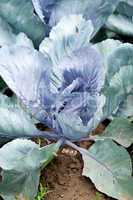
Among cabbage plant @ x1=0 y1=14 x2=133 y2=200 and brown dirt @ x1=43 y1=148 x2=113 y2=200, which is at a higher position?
cabbage plant @ x1=0 y1=14 x2=133 y2=200

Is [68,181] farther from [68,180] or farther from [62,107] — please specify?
[62,107]

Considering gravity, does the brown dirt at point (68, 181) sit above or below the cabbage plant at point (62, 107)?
below

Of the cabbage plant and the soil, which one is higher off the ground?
the cabbage plant

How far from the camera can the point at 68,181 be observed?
149cm

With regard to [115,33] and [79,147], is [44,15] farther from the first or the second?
[79,147]

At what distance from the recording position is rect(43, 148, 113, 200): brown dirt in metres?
1.46

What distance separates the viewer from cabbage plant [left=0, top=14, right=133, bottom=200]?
1.40 meters

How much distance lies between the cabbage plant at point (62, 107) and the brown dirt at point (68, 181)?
62mm

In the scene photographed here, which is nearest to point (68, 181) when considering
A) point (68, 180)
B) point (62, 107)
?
point (68, 180)

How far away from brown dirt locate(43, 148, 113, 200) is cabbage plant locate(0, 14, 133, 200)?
0.06 m

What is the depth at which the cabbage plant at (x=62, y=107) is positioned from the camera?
4.59ft

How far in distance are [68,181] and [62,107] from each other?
21 cm

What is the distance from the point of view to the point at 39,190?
1.47 metres

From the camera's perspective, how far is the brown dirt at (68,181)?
4.79 ft
